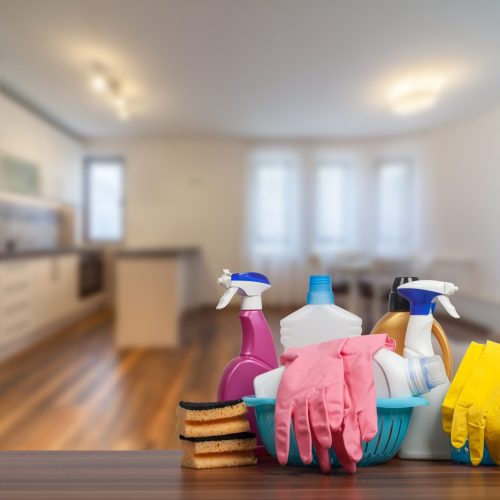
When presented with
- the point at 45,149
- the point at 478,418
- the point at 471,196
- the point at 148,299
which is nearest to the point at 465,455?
the point at 478,418

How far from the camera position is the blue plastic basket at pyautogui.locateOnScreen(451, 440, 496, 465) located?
1.99 feet

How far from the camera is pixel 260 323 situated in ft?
2.24

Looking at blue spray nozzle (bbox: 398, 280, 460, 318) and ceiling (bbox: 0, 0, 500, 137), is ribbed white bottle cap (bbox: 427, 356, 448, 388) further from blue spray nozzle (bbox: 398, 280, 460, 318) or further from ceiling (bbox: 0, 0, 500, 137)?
ceiling (bbox: 0, 0, 500, 137)

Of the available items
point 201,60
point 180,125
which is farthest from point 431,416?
point 180,125

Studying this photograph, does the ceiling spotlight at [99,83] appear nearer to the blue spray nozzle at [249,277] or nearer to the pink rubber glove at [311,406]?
the blue spray nozzle at [249,277]

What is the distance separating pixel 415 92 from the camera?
5.49 meters

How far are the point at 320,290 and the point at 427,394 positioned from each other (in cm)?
17

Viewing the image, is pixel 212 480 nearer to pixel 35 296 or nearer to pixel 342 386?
pixel 342 386

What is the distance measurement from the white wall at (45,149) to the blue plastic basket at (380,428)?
209 inches

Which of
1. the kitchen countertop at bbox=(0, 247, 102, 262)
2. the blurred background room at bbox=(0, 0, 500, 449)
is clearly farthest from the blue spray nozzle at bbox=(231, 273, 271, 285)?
the kitchen countertop at bbox=(0, 247, 102, 262)

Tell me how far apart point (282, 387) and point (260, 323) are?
4.5 inches

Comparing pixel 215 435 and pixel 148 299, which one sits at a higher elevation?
pixel 215 435

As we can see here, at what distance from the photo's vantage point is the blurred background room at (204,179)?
12.3 feet

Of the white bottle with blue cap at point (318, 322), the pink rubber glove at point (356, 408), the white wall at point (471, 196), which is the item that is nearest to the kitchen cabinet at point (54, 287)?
the white wall at point (471, 196)
